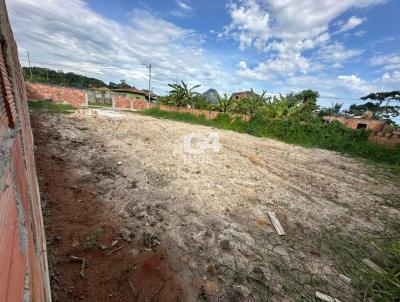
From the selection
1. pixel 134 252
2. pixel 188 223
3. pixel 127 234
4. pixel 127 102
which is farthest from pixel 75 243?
pixel 127 102

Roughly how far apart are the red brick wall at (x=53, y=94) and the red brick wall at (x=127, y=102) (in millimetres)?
3944

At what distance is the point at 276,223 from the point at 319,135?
11371mm

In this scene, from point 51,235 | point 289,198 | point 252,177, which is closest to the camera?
point 51,235

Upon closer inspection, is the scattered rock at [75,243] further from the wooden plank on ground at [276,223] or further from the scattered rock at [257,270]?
the wooden plank on ground at [276,223]

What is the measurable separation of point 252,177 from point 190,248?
126 inches

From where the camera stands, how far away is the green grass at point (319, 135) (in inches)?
400

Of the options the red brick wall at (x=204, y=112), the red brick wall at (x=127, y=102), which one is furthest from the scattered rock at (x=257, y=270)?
the red brick wall at (x=127, y=102)

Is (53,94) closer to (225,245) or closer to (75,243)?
(75,243)

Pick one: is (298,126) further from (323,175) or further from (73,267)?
(73,267)

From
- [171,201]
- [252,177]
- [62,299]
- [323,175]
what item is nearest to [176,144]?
[252,177]

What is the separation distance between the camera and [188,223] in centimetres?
318

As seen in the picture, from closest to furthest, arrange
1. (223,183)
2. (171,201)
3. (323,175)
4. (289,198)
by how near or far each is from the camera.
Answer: (171,201) < (289,198) < (223,183) < (323,175)

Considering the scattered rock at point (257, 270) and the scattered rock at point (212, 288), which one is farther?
the scattered rock at point (257, 270)

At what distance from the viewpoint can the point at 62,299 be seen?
192 centimetres
